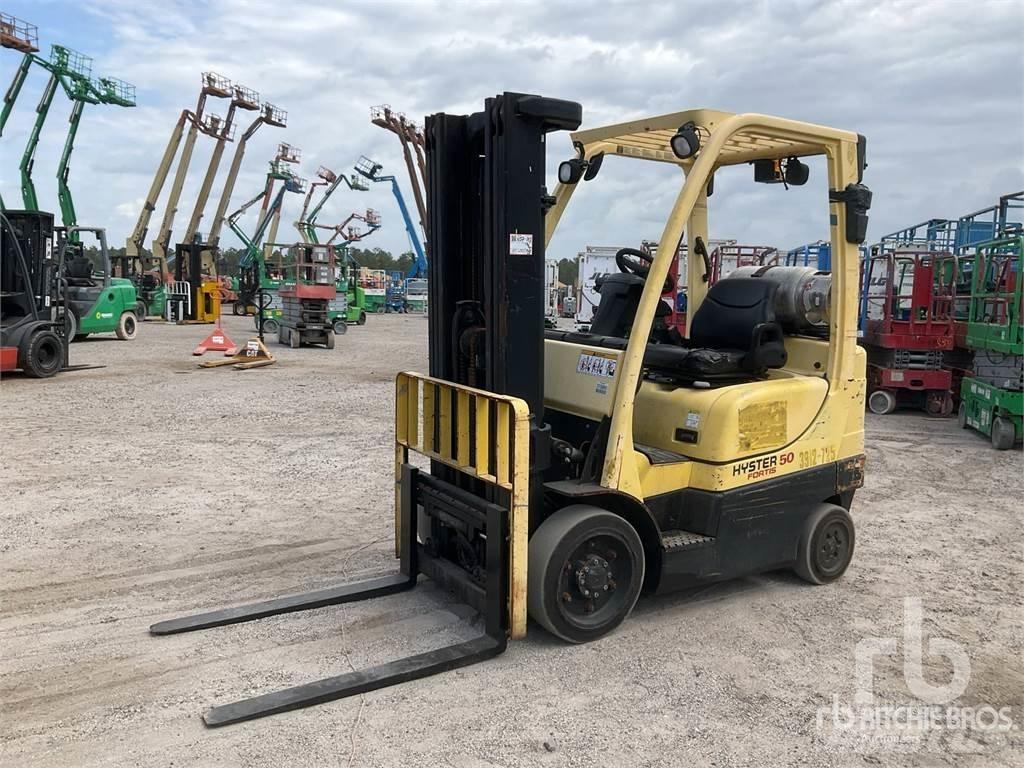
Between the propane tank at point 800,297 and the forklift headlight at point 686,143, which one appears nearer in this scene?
the forklift headlight at point 686,143

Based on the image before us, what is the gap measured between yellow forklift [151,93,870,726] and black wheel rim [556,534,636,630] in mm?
12

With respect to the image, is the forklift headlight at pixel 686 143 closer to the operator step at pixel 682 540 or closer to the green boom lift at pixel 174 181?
the operator step at pixel 682 540

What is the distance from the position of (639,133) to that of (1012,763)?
369cm

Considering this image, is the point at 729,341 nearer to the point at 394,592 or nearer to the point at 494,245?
the point at 494,245

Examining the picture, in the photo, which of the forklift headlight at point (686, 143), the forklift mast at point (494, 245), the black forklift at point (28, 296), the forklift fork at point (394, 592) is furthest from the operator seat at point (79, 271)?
the forklift headlight at point (686, 143)

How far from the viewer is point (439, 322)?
476 centimetres

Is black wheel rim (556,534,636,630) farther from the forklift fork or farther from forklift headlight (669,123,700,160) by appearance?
forklift headlight (669,123,700,160)

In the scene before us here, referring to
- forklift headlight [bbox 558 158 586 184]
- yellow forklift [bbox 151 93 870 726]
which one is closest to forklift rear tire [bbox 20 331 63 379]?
yellow forklift [bbox 151 93 870 726]

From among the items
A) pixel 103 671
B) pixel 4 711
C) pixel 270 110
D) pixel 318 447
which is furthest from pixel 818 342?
pixel 270 110

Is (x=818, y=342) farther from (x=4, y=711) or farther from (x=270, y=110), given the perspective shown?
(x=270, y=110)

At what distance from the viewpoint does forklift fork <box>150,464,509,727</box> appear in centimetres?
360

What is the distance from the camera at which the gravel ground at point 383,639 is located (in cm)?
338

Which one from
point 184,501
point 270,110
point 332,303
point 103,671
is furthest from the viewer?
point 270,110

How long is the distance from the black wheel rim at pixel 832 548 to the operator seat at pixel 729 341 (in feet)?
3.70
